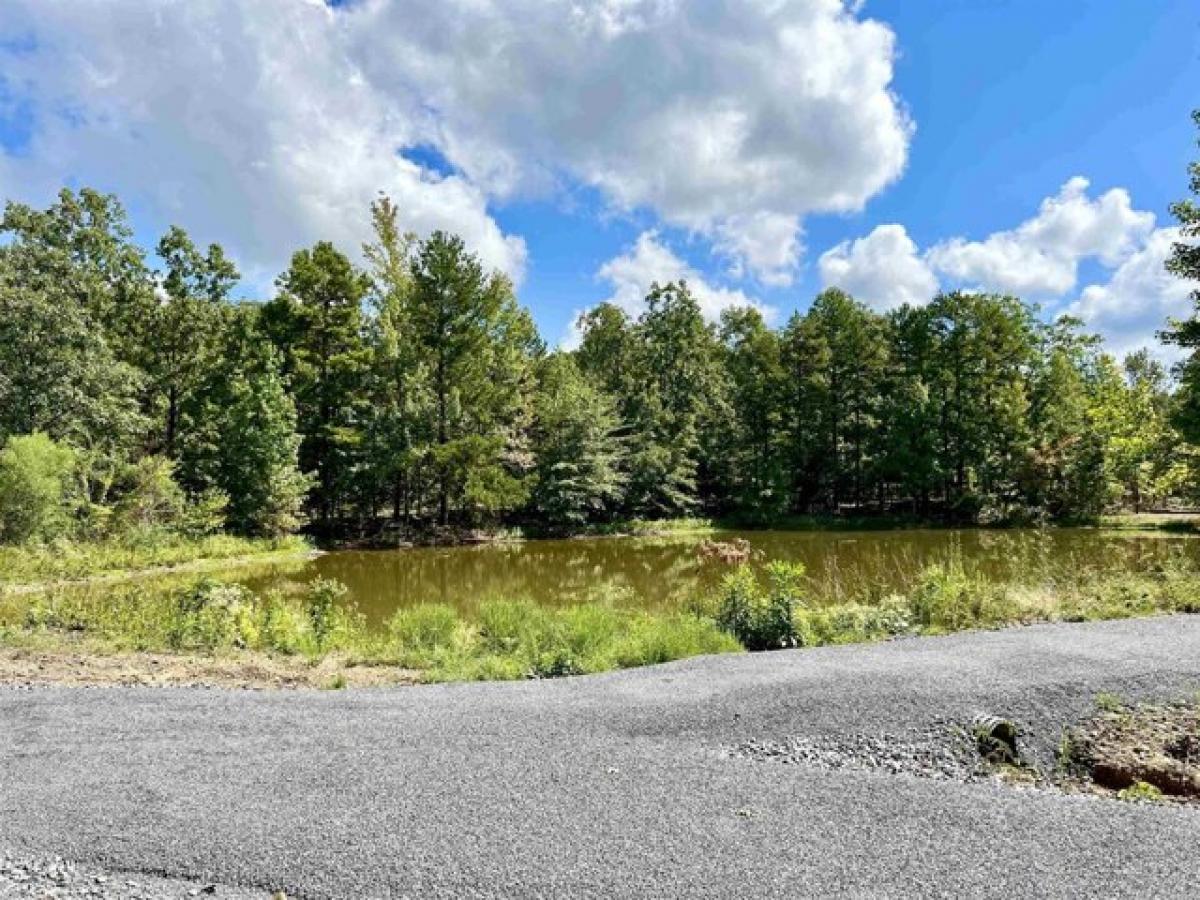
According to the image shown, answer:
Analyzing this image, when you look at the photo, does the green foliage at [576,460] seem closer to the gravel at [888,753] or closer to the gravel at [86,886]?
the gravel at [888,753]

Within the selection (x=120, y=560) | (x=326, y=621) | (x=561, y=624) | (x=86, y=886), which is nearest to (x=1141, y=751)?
(x=561, y=624)

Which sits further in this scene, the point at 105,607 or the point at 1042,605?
the point at 105,607

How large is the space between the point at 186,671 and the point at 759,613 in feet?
20.4

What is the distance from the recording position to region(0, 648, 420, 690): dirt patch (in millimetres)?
7133

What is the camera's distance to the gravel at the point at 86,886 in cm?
341

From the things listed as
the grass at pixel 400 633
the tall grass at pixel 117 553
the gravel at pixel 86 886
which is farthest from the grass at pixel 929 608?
the tall grass at pixel 117 553

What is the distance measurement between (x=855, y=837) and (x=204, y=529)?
23924 mm

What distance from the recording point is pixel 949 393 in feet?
118

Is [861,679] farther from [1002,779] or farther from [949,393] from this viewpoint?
[949,393]

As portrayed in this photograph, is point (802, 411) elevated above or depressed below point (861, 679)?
above

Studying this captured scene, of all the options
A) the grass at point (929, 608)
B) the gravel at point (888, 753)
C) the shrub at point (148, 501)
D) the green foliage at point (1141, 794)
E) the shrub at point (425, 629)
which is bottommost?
the green foliage at point (1141, 794)

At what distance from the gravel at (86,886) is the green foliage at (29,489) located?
57.7ft

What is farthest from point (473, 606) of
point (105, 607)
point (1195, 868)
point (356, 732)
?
point (1195, 868)

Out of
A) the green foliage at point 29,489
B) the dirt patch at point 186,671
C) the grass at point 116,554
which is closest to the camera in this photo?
the dirt patch at point 186,671
